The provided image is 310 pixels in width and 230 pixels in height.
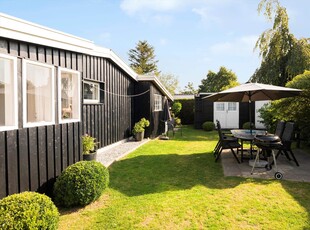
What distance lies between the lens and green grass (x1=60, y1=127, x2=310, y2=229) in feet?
10.3

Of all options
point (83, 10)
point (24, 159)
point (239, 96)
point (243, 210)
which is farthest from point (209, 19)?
point (24, 159)

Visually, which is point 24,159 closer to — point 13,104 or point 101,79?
point 13,104

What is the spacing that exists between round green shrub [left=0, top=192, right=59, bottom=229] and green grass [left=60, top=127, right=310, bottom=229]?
1.76 feet

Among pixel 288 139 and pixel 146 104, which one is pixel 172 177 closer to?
pixel 288 139

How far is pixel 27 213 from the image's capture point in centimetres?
247

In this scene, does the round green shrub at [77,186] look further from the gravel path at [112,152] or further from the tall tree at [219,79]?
the tall tree at [219,79]

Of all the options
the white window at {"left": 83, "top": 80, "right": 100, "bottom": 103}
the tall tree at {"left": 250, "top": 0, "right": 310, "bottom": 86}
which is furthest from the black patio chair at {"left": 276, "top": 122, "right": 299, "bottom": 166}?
the tall tree at {"left": 250, "top": 0, "right": 310, "bottom": 86}

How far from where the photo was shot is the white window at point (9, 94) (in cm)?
303

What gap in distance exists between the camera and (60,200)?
3.60 meters

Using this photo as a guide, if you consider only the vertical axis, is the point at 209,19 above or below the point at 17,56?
above

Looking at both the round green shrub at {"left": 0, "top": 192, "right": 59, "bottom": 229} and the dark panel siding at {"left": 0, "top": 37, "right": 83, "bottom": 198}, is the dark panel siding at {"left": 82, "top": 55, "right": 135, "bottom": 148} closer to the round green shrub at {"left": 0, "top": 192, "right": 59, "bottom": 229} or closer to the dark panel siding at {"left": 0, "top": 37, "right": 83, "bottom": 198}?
the dark panel siding at {"left": 0, "top": 37, "right": 83, "bottom": 198}

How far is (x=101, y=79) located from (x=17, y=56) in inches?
182

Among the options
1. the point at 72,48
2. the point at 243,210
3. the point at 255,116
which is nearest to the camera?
the point at 243,210

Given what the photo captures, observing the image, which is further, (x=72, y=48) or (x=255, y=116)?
(x=255, y=116)
